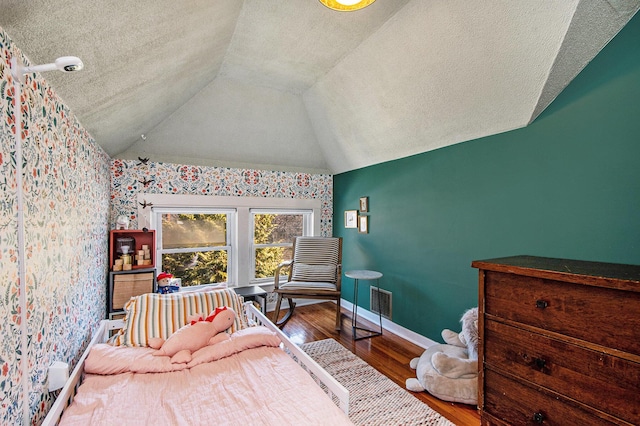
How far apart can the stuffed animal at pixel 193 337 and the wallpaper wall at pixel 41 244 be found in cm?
46

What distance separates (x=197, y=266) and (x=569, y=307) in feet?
12.3

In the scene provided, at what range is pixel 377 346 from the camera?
10.2 ft

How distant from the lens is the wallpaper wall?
3.19 ft

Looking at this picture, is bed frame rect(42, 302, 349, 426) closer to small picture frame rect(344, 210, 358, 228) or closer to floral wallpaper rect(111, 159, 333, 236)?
floral wallpaper rect(111, 159, 333, 236)

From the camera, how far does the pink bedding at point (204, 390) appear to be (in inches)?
50.4

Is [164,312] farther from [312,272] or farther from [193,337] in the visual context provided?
[312,272]

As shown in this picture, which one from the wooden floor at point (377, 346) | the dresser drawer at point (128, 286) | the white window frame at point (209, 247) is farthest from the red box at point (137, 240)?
the wooden floor at point (377, 346)

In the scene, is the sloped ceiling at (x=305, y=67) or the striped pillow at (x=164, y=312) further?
the striped pillow at (x=164, y=312)

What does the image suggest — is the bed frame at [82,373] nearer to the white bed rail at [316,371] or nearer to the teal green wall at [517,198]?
the white bed rail at [316,371]

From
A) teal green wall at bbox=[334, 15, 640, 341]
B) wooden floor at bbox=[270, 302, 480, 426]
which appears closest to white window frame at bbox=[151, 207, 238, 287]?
wooden floor at bbox=[270, 302, 480, 426]

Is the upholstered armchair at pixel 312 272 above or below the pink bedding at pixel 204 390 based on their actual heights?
above

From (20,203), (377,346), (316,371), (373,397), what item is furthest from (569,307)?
(377,346)

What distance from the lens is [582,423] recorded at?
1.18 metres

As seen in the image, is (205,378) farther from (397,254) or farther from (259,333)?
(397,254)
